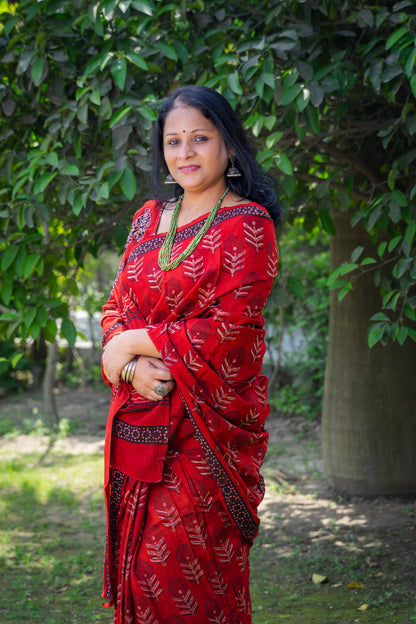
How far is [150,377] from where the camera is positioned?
223cm

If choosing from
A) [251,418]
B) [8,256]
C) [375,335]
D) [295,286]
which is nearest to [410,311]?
[375,335]

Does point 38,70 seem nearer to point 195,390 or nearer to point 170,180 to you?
point 170,180

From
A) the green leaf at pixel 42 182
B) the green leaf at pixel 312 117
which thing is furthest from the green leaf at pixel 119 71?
the green leaf at pixel 312 117

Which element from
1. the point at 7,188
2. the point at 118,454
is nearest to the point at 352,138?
the point at 7,188

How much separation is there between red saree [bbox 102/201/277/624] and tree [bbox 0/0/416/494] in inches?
34.6

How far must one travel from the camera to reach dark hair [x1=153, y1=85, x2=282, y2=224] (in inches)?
90.0

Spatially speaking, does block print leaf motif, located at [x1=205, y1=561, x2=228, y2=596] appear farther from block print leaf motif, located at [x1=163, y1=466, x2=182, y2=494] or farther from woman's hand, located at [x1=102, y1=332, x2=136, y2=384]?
woman's hand, located at [x1=102, y1=332, x2=136, y2=384]

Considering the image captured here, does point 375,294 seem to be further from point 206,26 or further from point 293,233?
point 293,233

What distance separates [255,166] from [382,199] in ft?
3.10

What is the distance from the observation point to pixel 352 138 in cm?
410

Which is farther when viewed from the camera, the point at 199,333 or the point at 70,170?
the point at 70,170

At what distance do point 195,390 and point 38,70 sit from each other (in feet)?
5.95

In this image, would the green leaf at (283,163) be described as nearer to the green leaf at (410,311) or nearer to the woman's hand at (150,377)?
the green leaf at (410,311)

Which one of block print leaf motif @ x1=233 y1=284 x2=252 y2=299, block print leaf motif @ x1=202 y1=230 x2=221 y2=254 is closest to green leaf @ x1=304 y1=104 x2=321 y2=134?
block print leaf motif @ x1=202 y1=230 x2=221 y2=254
